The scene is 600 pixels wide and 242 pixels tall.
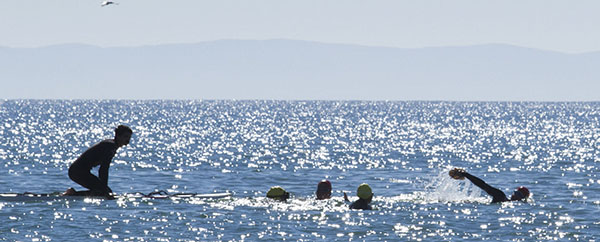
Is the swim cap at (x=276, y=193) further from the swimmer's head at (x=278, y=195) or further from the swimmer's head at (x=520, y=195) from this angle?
the swimmer's head at (x=520, y=195)

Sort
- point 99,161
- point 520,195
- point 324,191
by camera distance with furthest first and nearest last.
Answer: point 520,195
point 324,191
point 99,161

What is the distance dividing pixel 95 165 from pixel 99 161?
21 cm

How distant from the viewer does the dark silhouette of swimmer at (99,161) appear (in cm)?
2402

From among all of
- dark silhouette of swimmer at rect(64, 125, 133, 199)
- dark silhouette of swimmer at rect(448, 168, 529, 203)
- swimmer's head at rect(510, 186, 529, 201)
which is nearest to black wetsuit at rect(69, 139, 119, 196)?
dark silhouette of swimmer at rect(64, 125, 133, 199)

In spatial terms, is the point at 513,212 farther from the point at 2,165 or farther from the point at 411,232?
the point at 2,165

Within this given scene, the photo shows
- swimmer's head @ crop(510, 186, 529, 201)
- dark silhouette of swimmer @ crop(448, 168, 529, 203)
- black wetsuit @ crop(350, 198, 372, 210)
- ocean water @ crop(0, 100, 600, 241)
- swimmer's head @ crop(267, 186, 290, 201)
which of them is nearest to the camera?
ocean water @ crop(0, 100, 600, 241)

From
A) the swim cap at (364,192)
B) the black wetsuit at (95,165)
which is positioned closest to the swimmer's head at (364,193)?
the swim cap at (364,192)

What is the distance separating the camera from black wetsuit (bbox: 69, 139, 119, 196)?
24500 mm

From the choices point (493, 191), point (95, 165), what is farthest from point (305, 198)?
point (95, 165)

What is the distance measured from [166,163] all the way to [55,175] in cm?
1079

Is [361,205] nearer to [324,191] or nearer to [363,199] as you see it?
[363,199]

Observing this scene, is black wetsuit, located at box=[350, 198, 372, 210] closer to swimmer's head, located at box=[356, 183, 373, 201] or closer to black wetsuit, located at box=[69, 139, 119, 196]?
swimmer's head, located at box=[356, 183, 373, 201]

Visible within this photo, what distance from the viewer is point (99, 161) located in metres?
24.7

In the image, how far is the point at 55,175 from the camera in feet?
143
